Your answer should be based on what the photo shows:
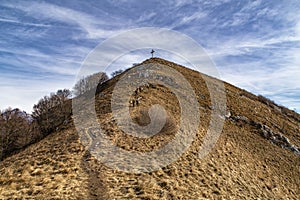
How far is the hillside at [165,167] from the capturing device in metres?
14.2

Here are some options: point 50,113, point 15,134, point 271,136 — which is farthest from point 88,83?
point 271,136

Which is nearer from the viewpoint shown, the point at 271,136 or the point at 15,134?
the point at 271,136

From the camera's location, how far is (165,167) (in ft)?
58.6

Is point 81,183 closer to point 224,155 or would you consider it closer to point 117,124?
point 117,124

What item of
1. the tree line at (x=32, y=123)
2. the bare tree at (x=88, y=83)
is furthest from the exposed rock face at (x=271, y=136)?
the bare tree at (x=88, y=83)

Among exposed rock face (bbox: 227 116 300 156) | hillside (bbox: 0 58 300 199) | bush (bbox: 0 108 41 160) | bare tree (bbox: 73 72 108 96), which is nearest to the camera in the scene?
hillside (bbox: 0 58 300 199)

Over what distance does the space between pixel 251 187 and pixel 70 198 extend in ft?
47.1

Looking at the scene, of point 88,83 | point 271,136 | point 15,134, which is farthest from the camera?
point 88,83

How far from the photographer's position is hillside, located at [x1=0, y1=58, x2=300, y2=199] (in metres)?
14.2

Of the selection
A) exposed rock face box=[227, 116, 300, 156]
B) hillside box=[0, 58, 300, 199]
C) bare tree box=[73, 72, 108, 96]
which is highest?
bare tree box=[73, 72, 108, 96]

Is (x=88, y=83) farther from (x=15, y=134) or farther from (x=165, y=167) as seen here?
(x=165, y=167)

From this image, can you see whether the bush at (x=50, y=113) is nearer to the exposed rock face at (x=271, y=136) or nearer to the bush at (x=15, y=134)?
the bush at (x=15, y=134)

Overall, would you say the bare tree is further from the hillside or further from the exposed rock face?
the exposed rock face

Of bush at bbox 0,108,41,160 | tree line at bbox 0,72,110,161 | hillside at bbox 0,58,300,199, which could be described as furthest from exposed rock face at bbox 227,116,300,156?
bush at bbox 0,108,41,160
